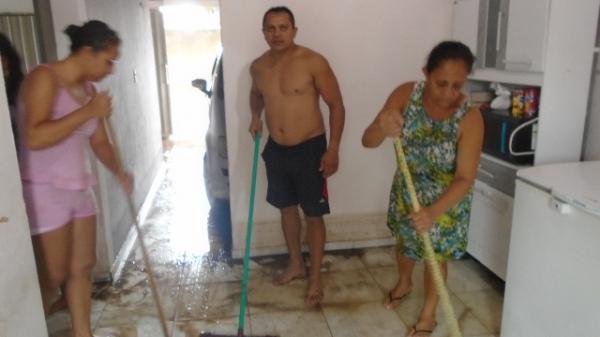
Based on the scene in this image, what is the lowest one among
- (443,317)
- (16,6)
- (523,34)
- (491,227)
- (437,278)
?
(443,317)

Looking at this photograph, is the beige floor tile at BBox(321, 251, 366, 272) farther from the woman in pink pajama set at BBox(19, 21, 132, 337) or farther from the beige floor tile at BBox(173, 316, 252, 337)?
the woman in pink pajama set at BBox(19, 21, 132, 337)

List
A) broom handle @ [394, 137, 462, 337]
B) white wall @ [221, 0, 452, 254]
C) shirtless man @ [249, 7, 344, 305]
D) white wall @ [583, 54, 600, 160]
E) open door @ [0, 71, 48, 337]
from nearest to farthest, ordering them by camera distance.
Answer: open door @ [0, 71, 48, 337], broom handle @ [394, 137, 462, 337], white wall @ [583, 54, 600, 160], shirtless man @ [249, 7, 344, 305], white wall @ [221, 0, 452, 254]

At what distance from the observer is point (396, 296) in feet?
7.71

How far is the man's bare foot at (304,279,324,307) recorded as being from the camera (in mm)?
2381

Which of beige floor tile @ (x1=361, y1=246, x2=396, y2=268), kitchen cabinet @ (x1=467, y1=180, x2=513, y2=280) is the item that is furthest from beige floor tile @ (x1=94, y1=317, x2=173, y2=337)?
kitchen cabinet @ (x1=467, y1=180, x2=513, y2=280)

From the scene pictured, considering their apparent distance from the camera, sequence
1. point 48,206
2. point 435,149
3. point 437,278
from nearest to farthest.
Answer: point 437,278 → point 48,206 → point 435,149

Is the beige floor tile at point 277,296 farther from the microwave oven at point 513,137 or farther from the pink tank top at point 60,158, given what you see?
the microwave oven at point 513,137

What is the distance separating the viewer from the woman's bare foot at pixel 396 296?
7.66ft

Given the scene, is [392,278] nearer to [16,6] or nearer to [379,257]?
[379,257]

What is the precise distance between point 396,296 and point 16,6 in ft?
7.50

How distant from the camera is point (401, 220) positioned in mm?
2016

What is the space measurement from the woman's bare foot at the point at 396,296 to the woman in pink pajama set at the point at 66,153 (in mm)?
1399

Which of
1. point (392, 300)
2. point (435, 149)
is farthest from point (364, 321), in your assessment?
point (435, 149)

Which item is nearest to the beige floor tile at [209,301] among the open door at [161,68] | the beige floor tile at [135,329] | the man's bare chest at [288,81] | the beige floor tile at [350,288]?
the beige floor tile at [135,329]
